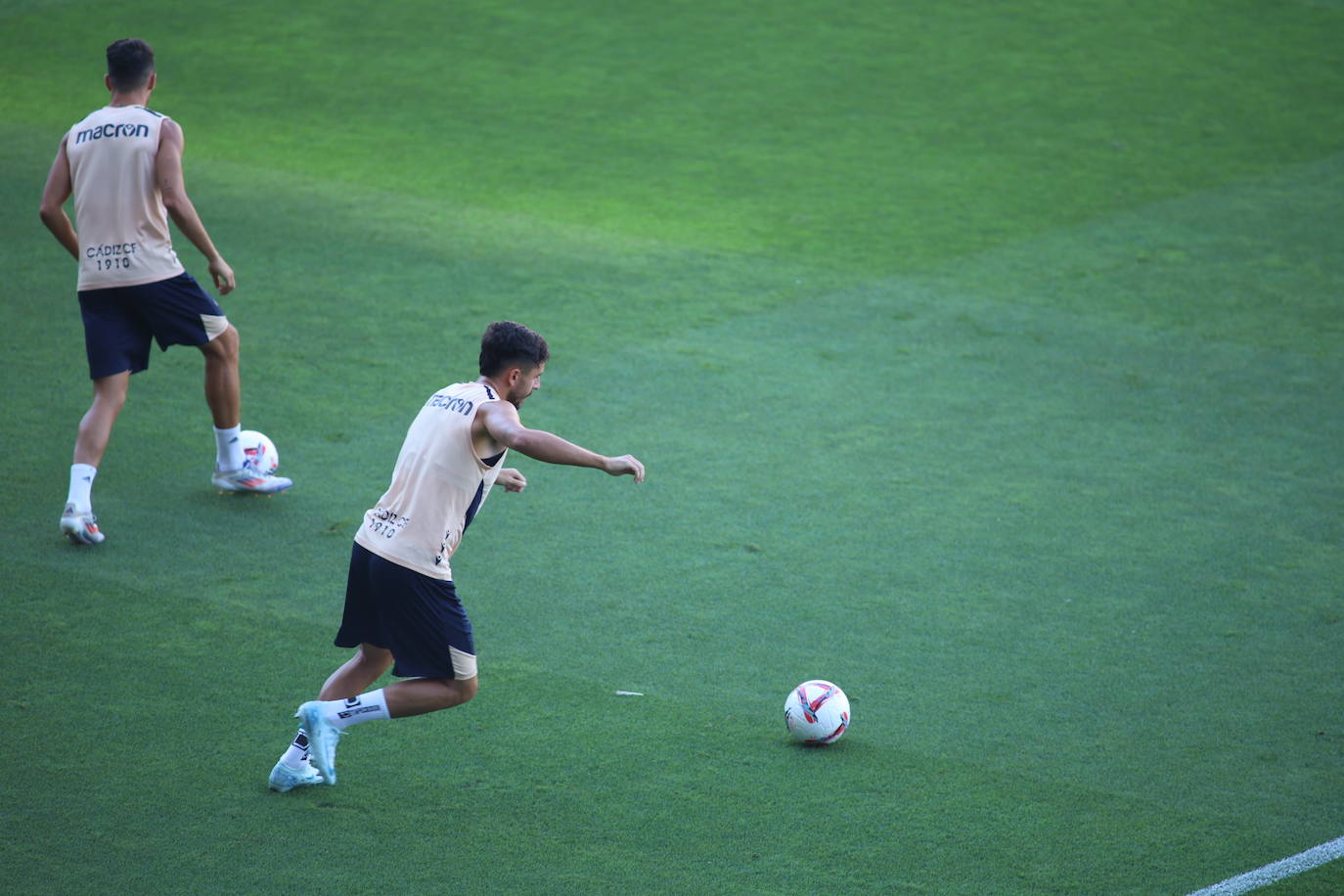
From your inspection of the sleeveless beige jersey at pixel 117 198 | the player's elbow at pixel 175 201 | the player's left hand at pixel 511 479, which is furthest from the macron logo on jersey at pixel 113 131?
the player's left hand at pixel 511 479

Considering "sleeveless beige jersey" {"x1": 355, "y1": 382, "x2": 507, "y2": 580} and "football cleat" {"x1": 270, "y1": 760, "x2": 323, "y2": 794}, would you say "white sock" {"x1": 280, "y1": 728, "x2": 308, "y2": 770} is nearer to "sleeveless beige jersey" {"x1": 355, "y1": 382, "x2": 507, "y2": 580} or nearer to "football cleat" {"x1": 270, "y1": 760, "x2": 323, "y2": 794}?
"football cleat" {"x1": 270, "y1": 760, "x2": 323, "y2": 794}

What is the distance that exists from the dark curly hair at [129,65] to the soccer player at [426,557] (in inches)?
117

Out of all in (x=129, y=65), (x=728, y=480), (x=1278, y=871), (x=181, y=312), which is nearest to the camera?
(x=1278, y=871)

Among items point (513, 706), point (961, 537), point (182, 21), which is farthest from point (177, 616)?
point (182, 21)

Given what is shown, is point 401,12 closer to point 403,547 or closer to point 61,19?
point 61,19

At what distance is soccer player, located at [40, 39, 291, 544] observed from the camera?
22.3ft

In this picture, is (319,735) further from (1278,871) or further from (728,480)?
(728,480)

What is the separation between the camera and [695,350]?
966 cm

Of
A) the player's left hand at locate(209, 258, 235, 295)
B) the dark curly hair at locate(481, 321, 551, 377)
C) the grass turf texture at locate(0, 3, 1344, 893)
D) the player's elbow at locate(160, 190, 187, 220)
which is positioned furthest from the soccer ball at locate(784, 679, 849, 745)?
the player's elbow at locate(160, 190, 187, 220)

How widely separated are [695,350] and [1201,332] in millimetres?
3730

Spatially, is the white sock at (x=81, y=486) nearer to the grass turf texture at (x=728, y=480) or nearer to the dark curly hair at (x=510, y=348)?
the grass turf texture at (x=728, y=480)

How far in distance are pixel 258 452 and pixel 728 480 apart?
8.42 ft

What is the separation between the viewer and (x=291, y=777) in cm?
505

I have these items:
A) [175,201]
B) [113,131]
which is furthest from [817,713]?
[113,131]
